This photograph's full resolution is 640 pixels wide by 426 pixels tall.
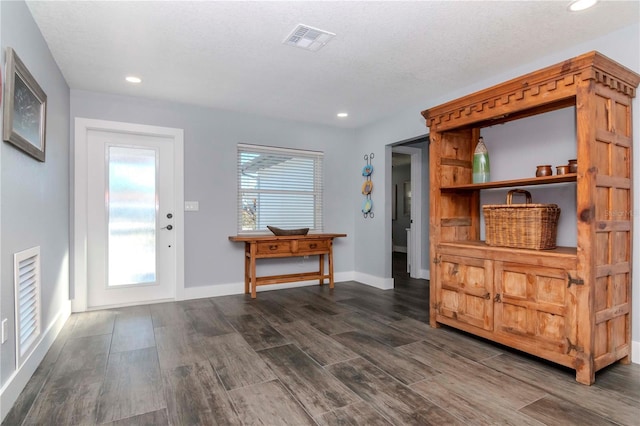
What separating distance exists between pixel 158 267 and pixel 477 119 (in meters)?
3.72

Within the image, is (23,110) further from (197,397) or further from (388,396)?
(388,396)

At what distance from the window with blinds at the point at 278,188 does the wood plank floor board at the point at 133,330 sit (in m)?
1.54

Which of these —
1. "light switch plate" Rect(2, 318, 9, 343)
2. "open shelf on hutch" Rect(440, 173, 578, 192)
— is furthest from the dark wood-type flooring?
"open shelf on hutch" Rect(440, 173, 578, 192)

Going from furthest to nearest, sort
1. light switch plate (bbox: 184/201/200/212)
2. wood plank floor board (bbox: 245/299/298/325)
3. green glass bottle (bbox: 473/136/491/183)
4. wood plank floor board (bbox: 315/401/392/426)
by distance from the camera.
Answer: light switch plate (bbox: 184/201/200/212) → wood plank floor board (bbox: 245/299/298/325) → green glass bottle (bbox: 473/136/491/183) → wood plank floor board (bbox: 315/401/392/426)

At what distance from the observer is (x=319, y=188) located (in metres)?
5.24

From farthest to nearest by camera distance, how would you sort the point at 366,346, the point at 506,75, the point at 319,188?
the point at 319,188, the point at 506,75, the point at 366,346

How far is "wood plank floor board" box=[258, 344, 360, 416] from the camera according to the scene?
1.94m

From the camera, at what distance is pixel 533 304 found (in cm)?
245

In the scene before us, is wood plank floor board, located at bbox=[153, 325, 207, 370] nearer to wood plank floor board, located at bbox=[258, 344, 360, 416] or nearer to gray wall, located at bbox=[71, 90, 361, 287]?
wood plank floor board, located at bbox=[258, 344, 360, 416]

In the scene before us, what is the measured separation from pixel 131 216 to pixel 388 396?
3.41 meters

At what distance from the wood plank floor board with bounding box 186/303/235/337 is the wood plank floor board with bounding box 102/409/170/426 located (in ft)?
3.89

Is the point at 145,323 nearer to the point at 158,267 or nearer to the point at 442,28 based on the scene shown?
the point at 158,267

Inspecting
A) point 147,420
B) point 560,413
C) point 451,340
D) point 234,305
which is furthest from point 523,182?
point 234,305

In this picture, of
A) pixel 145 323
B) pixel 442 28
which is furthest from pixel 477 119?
pixel 145 323
